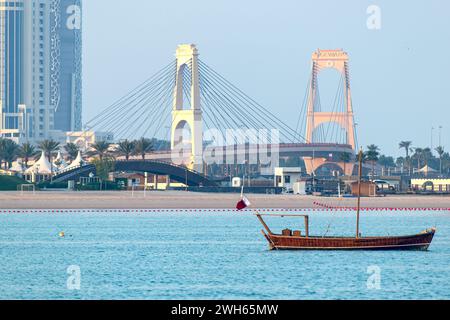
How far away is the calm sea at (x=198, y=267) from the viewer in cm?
6531

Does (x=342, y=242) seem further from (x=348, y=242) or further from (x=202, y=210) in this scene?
(x=202, y=210)

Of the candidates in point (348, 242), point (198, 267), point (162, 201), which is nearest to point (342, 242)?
point (348, 242)

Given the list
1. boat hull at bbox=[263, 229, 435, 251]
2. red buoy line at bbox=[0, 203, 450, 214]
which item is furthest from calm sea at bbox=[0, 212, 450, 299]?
red buoy line at bbox=[0, 203, 450, 214]

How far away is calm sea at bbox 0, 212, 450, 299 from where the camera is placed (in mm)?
65312

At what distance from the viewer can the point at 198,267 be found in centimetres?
7681

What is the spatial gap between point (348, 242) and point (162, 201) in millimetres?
81633

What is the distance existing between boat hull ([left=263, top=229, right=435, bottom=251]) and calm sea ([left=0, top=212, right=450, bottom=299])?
1.90ft

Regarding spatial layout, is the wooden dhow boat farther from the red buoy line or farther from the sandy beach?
the sandy beach

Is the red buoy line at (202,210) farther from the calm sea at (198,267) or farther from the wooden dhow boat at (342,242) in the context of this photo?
the wooden dhow boat at (342,242)

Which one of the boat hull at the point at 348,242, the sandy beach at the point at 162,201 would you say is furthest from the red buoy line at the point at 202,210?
the boat hull at the point at 348,242

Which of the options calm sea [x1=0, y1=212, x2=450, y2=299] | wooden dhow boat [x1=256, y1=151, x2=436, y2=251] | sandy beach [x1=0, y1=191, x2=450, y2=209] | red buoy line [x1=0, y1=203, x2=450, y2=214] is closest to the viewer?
calm sea [x1=0, y1=212, x2=450, y2=299]

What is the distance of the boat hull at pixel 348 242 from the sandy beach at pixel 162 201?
68.8 metres

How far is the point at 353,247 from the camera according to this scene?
3305 inches
